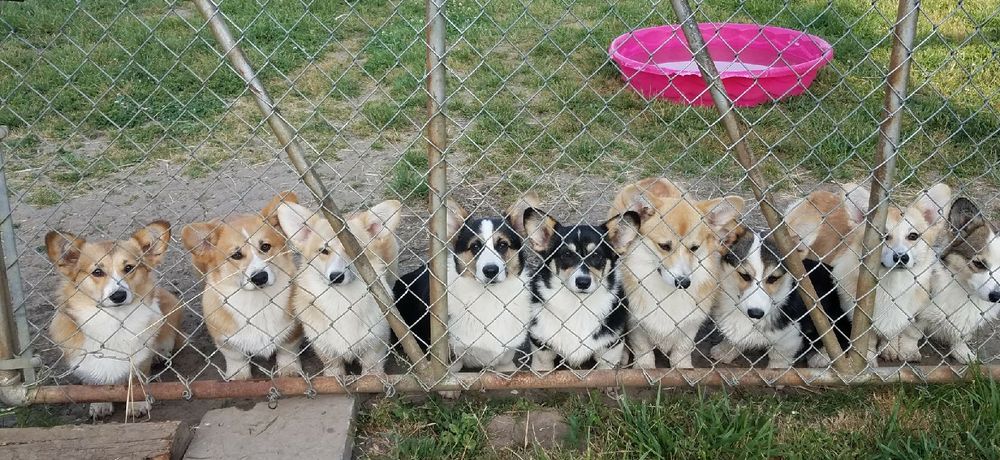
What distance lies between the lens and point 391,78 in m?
7.13

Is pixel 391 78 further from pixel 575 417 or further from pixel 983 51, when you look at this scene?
pixel 983 51

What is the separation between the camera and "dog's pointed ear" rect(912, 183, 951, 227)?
136 inches

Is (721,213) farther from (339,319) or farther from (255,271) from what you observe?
(255,271)

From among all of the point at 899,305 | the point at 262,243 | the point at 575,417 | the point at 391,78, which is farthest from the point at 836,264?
the point at 391,78

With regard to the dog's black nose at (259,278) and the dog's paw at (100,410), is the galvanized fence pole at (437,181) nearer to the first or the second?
the dog's black nose at (259,278)

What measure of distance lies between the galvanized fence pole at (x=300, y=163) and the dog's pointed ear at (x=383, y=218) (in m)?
0.65

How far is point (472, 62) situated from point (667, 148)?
2.64 m

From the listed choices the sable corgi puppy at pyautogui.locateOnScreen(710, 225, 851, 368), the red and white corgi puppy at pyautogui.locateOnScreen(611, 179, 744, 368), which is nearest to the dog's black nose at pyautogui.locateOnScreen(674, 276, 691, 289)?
the red and white corgi puppy at pyautogui.locateOnScreen(611, 179, 744, 368)

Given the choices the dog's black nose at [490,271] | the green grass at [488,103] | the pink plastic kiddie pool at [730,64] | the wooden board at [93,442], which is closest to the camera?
the wooden board at [93,442]

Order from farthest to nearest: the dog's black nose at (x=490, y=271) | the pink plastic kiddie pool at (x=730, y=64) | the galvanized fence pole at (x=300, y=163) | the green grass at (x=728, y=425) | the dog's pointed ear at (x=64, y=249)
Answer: the pink plastic kiddie pool at (x=730, y=64), the dog's black nose at (x=490, y=271), the dog's pointed ear at (x=64, y=249), the green grass at (x=728, y=425), the galvanized fence pole at (x=300, y=163)

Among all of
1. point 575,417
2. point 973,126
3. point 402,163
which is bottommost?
point 973,126

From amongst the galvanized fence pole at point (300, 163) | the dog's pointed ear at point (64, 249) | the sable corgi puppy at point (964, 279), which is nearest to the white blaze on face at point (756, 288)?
the sable corgi puppy at point (964, 279)

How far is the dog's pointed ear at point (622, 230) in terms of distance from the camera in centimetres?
341

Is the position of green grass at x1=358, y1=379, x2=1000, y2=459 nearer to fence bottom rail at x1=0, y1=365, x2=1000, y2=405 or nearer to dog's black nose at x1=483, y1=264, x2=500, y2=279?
fence bottom rail at x1=0, y1=365, x2=1000, y2=405
